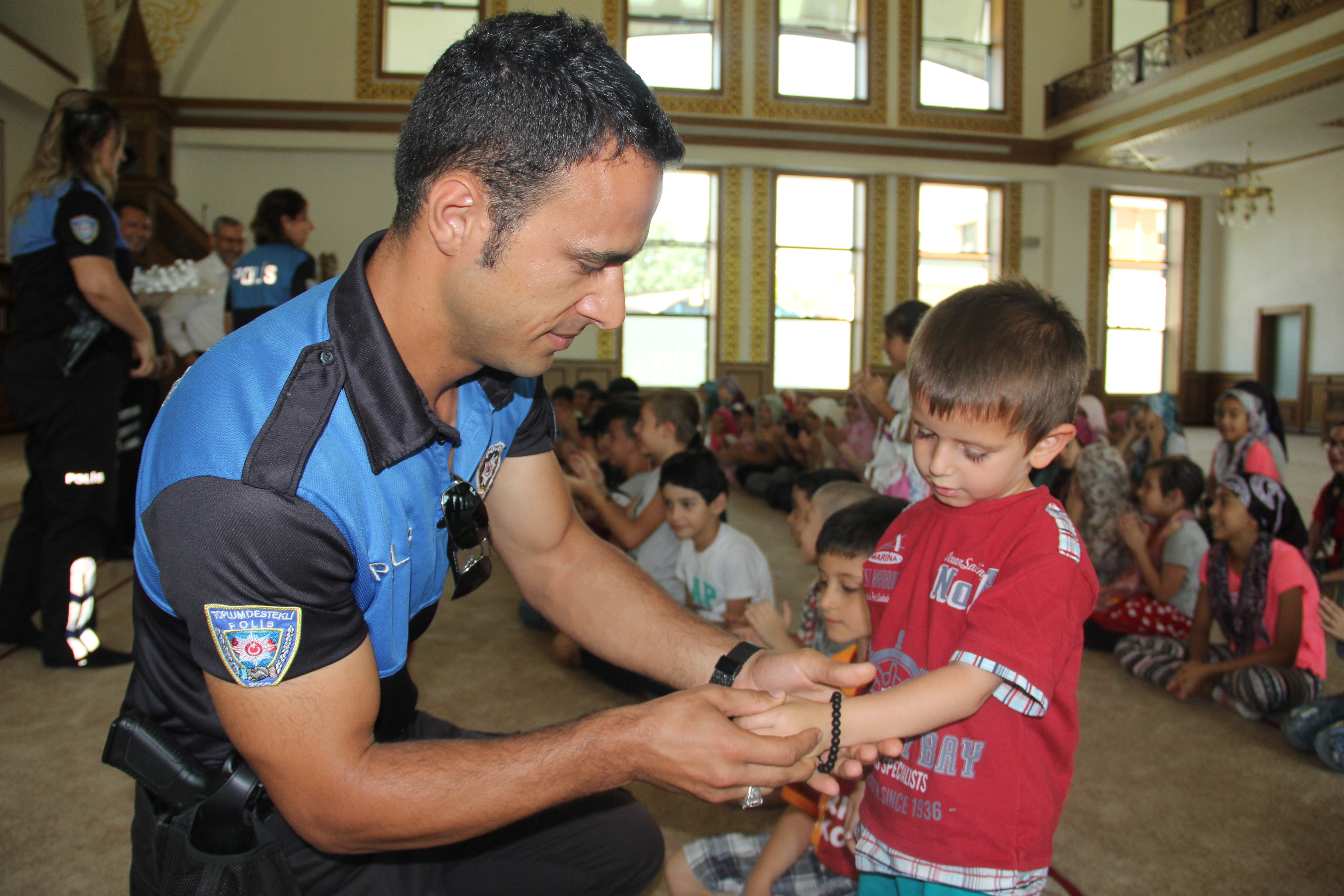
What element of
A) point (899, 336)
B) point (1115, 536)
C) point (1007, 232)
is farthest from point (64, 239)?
point (1007, 232)

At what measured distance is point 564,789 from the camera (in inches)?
39.6

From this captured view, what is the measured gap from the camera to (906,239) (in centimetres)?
1296

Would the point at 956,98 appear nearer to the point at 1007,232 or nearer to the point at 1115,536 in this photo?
the point at 1007,232

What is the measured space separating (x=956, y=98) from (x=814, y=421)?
323 inches

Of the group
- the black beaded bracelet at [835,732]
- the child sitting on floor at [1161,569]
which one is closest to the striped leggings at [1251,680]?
the child sitting on floor at [1161,569]

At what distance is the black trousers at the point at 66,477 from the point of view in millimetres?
2645

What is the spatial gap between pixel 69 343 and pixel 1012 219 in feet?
42.8

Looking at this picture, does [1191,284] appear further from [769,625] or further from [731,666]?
[731,666]

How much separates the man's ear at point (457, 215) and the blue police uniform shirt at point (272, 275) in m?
2.92

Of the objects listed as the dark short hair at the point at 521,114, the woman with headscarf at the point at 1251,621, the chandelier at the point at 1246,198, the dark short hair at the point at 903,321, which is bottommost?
the woman with headscarf at the point at 1251,621

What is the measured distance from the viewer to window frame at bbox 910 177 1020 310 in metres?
13.0

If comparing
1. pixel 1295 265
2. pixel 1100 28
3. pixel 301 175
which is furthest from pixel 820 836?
pixel 1295 265

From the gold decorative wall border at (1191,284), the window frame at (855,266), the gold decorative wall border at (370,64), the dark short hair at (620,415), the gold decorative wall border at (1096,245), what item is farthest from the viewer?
the gold decorative wall border at (1191,284)

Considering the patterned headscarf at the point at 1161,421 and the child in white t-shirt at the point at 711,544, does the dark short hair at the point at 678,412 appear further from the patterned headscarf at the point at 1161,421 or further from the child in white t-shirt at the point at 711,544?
the patterned headscarf at the point at 1161,421
